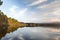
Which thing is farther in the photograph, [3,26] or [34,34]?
[3,26]

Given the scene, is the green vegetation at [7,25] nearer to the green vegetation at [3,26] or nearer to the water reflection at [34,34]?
the green vegetation at [3,26]

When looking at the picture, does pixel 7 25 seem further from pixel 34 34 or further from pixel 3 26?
pixel 34 34

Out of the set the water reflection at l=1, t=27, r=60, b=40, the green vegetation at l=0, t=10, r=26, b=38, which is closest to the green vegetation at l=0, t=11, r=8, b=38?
the green vegetation at l=0, t=10, r=26, b=38

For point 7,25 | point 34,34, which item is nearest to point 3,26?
point 7,25

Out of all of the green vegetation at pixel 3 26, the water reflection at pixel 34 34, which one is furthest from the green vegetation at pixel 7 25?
the water reflection at pixel 34 34

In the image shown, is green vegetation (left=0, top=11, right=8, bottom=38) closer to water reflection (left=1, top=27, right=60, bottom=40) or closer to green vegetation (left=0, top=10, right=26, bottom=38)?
green vegetation (left=0, top=10, right=26, bottom=38)

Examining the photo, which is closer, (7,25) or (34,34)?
(34,34)

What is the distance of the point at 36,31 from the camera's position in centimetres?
392

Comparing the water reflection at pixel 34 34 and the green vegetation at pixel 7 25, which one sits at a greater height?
the green vegetation at pixel 7 25

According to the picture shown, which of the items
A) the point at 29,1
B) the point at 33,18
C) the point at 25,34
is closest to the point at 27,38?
the point at 25,34

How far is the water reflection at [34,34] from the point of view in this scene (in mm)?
3613

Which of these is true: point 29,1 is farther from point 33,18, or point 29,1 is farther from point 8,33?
point 8,33

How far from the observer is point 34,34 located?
3840 mm

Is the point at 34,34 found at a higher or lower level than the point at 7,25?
lower
